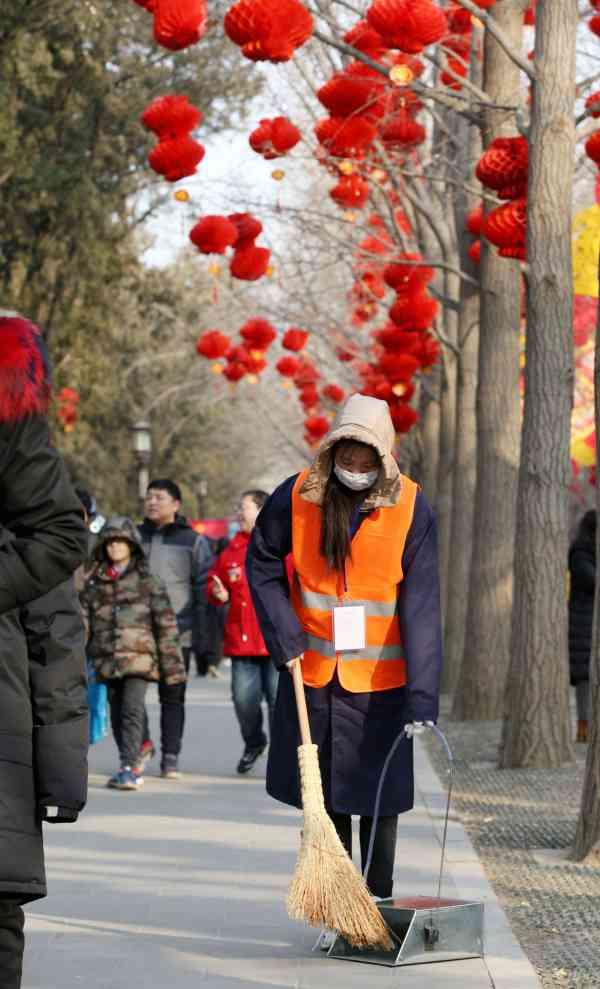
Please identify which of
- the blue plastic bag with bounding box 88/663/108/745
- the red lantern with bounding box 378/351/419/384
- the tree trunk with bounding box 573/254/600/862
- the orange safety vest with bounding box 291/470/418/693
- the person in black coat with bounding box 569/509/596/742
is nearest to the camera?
the orange safety vest with bounding box 291/470/418/693

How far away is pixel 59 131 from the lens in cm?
2620

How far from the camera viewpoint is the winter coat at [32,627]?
4332 mm

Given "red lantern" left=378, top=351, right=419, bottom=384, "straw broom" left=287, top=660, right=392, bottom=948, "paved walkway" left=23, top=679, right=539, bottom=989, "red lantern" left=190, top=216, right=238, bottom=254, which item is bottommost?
"paved walkway" left=23, top=679, right=539, bottom=989

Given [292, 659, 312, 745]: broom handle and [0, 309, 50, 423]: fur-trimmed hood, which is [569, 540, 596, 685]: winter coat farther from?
[0, 309, 50, 423]: fur-trimmed hood

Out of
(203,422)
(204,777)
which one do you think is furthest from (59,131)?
(203,422)

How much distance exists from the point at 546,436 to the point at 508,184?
1.77 m

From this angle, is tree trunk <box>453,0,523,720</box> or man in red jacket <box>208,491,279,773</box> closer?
man in red jacket <box>208,491,279,773</box>

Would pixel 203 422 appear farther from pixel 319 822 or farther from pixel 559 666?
pixel 319 822

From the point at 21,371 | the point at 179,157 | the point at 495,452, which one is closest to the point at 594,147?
the point at 179,157

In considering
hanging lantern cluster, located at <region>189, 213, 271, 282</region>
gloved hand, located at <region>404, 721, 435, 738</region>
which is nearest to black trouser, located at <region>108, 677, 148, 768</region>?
gloved hand, located at <region>404, 721, 435, 738</region>

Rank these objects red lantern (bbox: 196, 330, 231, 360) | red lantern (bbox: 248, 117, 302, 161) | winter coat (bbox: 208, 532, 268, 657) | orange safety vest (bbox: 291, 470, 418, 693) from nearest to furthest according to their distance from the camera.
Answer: orange safety vest (bbox: 291, 470, 418, 693)
winter coat (bbox: 208, 532, 268, 657)
red lantern (bbox: 248, 117, 302, 161)
red lantern (bbox: 196, 330, 231, 360)

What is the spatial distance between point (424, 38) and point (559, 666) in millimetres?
4007

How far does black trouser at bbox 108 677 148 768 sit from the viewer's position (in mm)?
11391

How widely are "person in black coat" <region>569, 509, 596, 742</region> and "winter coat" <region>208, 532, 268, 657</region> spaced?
2.60m
